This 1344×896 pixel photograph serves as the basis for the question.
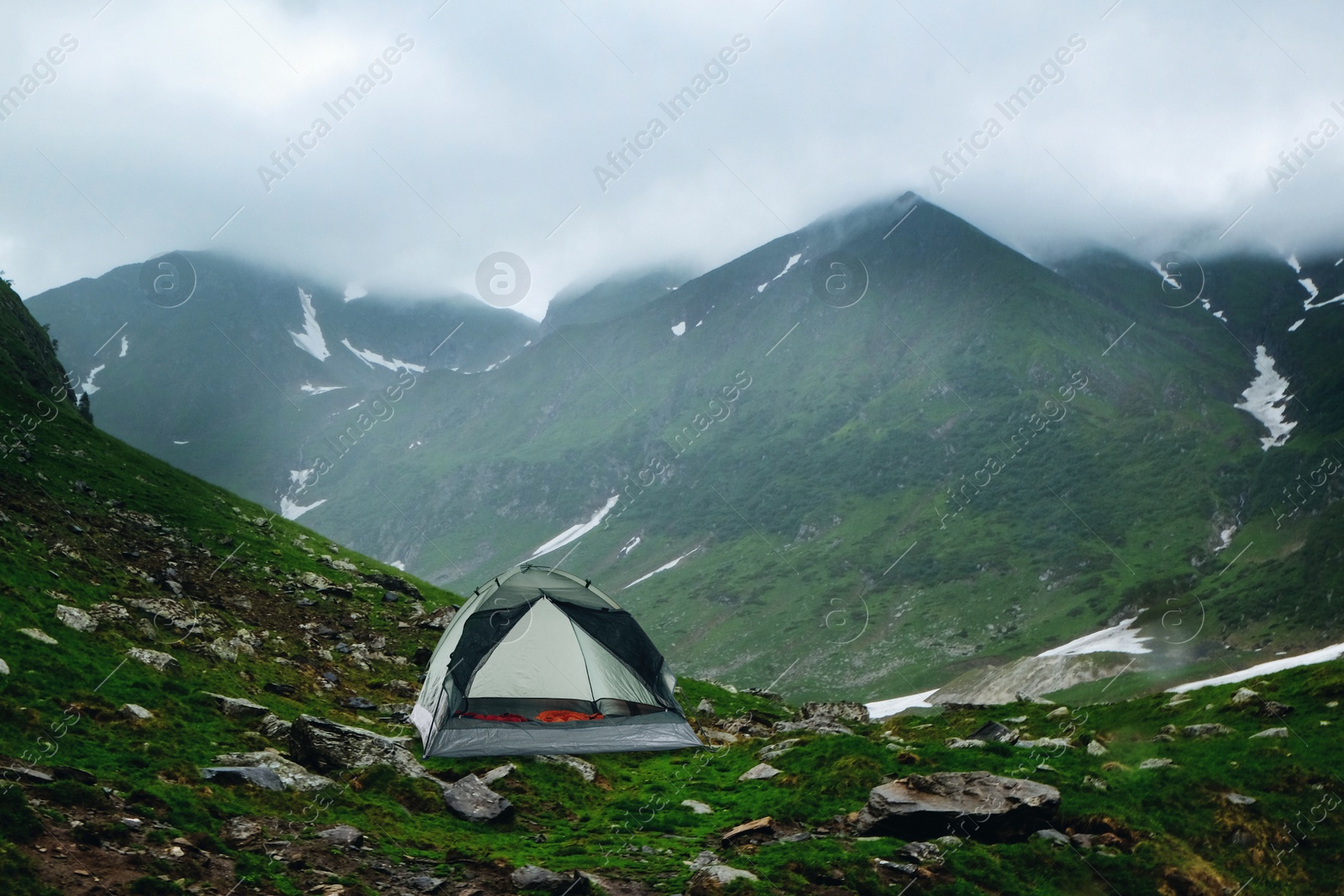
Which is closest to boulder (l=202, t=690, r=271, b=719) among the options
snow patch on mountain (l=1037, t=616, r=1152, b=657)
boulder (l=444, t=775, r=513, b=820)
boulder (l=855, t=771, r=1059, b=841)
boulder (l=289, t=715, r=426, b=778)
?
boulder (l=289, t=715, r=426, b=778)

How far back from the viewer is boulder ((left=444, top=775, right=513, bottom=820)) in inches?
637

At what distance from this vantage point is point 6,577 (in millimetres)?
19750

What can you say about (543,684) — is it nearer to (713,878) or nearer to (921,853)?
(713,878)

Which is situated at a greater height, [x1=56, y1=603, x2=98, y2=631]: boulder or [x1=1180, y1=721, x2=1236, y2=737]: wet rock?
[x1=56, y1=603, x2=98, y2=631]: boulder

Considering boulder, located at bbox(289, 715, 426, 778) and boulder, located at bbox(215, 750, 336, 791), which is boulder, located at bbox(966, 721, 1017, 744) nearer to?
boulder, located at bbox(289, 715, 426, 778)

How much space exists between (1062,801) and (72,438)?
5020 centimetres

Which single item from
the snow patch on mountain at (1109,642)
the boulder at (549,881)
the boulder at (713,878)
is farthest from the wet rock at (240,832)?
the snow patch on mountain at (1109,642)

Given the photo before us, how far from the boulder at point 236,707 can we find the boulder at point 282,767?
9.89ft

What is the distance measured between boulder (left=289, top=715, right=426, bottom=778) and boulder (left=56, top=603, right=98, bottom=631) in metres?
6.25

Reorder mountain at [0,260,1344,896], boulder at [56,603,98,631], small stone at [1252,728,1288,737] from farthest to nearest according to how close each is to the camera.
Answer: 1. small stone at [1252,728,1288,737]
2. boulder at [56,603,98,631]
3. mountain at [0,260,1344,896]

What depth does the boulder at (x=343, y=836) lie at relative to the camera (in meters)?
13.2

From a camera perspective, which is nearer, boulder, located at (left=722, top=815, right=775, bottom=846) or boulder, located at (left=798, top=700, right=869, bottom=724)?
boulder, located at (left=722, top=815, right=775, bottom=846)

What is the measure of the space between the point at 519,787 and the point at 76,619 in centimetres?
1124

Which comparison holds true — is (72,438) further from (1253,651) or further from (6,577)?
(1253,651)
